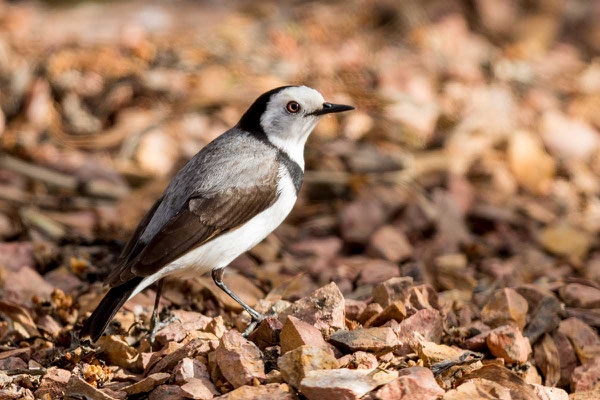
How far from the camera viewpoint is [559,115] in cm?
718

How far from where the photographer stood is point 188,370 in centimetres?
315

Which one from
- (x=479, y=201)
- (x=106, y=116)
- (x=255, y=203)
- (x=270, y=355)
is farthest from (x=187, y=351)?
(x=106, y=116)

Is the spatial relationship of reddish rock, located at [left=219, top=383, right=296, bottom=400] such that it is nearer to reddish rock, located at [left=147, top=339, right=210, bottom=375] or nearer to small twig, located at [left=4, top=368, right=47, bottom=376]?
reddish rock, located at [left=147, top=339, right=210, bottom=375]

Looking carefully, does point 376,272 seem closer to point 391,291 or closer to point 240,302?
point 391,291

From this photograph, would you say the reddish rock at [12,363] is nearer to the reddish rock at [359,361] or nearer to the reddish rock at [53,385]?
the reddish rock at [53,385]

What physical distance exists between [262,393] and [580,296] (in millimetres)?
1957

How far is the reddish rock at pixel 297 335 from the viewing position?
3.15 m

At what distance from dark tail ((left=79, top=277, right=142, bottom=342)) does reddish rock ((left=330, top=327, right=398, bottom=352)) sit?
0.98 m

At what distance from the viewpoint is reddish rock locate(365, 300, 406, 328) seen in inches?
137

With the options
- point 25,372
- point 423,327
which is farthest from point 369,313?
point 25,372

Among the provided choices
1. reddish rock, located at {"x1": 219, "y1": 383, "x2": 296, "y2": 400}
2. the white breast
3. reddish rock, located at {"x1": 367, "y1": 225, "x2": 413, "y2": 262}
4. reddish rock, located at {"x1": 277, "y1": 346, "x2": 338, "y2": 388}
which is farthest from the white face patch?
reddish rock, located at {"x1": 219, "y1": 383, "x2": 296, "y2": 400}

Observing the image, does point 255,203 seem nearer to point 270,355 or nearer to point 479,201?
point 270,355

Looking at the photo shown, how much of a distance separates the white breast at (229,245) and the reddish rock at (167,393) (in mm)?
732

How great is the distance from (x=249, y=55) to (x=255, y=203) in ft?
12.6
